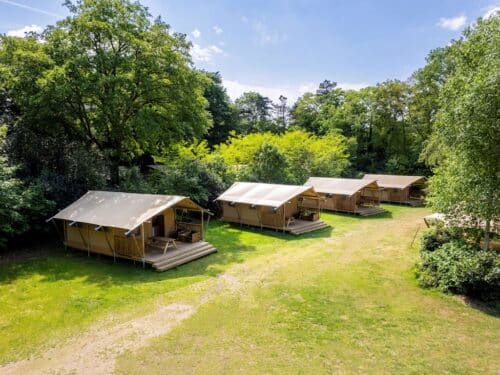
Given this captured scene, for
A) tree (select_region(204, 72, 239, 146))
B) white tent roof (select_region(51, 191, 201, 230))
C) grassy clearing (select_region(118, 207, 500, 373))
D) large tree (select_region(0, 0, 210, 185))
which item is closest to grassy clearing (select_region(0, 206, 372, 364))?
white tent roof (select_region(51, 191, 201, 230))

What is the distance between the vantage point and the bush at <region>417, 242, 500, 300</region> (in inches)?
407

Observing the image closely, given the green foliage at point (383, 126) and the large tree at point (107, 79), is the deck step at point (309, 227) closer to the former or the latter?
the large tree at point (107, 79)

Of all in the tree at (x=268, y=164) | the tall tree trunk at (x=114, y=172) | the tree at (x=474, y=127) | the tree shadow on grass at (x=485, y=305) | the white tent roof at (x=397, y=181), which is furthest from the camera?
the white tent roof at (x=397, y=181)

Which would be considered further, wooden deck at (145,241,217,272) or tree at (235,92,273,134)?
tree at (235,92,273,134)

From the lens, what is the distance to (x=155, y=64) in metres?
18.4

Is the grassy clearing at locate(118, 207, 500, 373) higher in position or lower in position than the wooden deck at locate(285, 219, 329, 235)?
lower

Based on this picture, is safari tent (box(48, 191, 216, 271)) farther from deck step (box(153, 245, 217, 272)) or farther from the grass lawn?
the grass lawn

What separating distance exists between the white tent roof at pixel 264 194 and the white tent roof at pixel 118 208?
5.31 metres

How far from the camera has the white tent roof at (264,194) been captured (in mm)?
19250

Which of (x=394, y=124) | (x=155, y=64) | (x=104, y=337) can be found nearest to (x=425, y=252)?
(x=104, y=337)

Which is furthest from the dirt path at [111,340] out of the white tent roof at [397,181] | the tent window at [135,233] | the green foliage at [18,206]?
the white tent roof at [397,181]

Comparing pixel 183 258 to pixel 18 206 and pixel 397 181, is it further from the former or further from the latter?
pixel 397 181

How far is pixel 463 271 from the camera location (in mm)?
10602

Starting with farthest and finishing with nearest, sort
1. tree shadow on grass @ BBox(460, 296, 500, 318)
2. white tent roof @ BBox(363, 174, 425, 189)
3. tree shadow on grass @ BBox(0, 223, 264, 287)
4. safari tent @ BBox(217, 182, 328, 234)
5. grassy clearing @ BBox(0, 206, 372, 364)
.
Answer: white tent roof @ BBox(363, 174, 425, 189), safari tent @ BBox(217, 182, 328, 234), tree shadow on grass @ BBox(0, 223, 264, 287), tree shadow on grass @ BBox(460, 296, 500, 318), grassy clearing @ BBox(0, 206, 372, 364)
